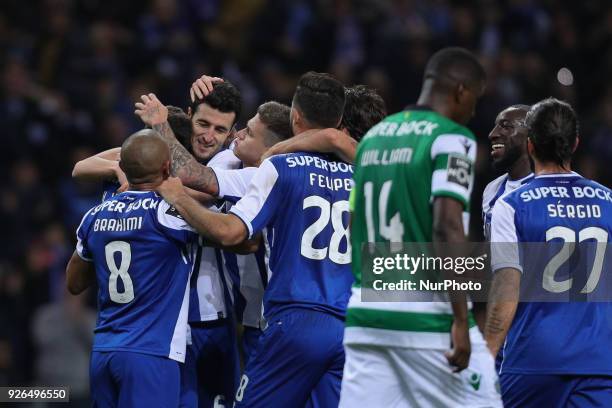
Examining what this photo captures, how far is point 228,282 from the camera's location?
A: 7328mm

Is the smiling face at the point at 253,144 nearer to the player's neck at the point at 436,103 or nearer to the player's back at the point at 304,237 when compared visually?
the player's back at the point at 304,237

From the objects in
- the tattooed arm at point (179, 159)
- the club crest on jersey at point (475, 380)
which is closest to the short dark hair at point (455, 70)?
the club crest on jersey at point (475, 380)

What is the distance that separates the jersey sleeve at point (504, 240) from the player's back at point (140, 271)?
5.87 ft

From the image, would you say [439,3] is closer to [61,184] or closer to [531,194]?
[61,184]

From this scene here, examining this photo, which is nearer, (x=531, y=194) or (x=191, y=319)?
(x=531, y=194)

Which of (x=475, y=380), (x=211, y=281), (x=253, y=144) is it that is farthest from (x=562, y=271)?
(x=211, y=281)

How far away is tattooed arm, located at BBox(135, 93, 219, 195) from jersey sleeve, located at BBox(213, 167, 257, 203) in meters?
0.04

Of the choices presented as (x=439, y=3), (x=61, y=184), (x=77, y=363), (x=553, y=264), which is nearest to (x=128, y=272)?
(x=553, y=264)

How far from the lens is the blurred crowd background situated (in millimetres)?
12398

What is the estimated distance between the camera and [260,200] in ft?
20.7

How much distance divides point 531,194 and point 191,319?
235cm

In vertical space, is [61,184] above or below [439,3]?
below

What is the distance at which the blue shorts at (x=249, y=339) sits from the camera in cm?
708

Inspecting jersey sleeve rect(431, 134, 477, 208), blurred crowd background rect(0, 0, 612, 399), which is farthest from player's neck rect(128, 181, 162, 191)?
blurred crowd background rect(0, 0, 612, 399)
